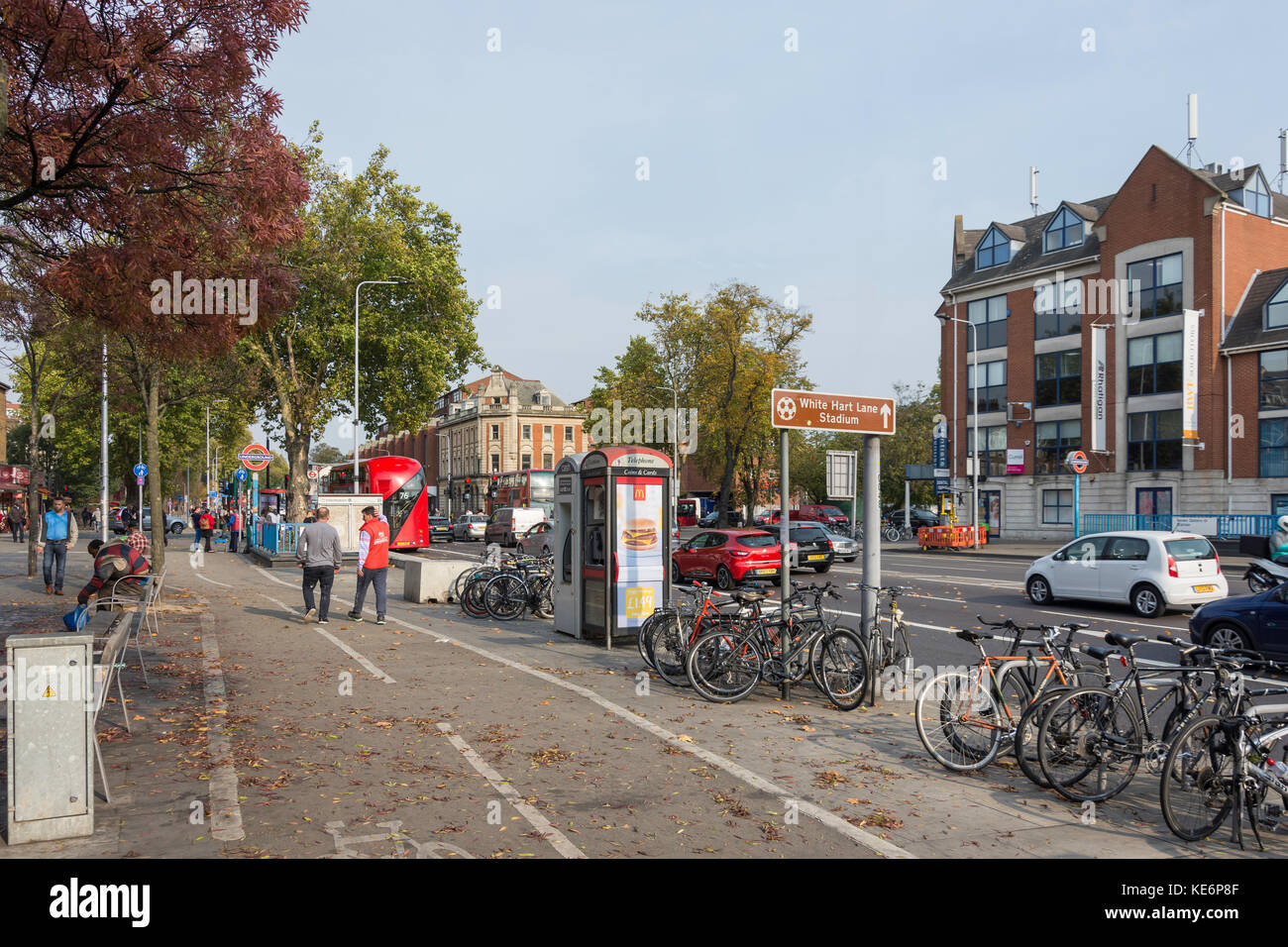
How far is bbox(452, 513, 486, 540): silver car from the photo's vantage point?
174ft

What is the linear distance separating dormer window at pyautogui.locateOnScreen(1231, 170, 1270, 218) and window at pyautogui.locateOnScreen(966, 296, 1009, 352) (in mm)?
10912

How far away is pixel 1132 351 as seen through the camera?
41000 mm

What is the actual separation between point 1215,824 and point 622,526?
7.60m

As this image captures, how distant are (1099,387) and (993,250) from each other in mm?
11161

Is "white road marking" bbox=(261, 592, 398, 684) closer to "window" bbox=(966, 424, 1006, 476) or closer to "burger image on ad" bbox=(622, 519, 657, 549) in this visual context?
"burger image on ad" bbox=(622, 519, 657, 549)

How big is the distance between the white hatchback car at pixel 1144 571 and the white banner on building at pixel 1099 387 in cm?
2731

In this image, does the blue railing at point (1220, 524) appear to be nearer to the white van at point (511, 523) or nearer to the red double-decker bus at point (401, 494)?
the white van at point (511, 523)

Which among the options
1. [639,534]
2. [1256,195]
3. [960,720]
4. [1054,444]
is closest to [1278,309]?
[1256,195]

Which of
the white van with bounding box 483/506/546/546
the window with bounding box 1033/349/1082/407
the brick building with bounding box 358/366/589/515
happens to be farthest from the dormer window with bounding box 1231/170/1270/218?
the brick building with bounding box 358/366/589/515

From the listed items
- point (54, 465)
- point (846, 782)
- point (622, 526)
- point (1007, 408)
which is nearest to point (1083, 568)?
point (622, 526)

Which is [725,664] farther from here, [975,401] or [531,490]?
[975,401]

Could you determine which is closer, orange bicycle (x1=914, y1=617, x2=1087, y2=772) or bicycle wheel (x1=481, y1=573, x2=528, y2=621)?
orange bicycle (x1=914, y1=617, x2=1087, y2=772)

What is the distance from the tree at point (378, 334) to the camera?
39.1 m

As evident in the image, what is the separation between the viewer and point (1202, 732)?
210 inches
